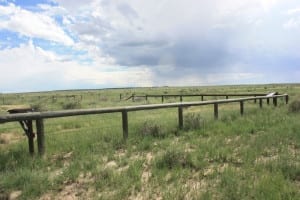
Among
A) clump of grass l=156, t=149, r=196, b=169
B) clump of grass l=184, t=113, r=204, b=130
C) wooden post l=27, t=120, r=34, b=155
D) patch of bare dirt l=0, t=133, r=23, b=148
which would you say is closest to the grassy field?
clump of grass l=156, t=149, r=196, b=169

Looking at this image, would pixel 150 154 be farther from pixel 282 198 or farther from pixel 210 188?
pixel 282 198

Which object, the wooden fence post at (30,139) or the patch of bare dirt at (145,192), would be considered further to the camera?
the wooden fence post at (30,139)

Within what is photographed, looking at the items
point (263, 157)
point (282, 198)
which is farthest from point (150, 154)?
point (282, 198)

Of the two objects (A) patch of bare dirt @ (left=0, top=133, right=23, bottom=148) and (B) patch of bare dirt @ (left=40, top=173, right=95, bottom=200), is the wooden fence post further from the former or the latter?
(A) patch of bare dirt @ (left=0, top=133, right=23, bottom=148)

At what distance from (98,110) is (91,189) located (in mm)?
3522

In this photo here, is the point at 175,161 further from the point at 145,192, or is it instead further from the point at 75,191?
the point at 75,191

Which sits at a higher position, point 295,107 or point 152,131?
point 152,131

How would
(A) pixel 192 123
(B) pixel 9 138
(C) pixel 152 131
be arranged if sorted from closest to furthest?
(C) pixel 152 131 < (A) pixel 192 123 < (B) pixel 9 138

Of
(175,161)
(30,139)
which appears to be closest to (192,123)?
(175,161)

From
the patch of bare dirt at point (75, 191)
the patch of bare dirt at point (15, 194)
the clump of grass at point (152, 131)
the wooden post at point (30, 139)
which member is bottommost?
the patch of bare dirt at point (75, 191)

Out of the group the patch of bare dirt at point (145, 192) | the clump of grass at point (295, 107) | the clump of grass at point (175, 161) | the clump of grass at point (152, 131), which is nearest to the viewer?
the patch of bare dirt at point (145, 192)

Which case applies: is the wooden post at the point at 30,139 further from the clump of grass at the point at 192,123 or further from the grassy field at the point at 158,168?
the clump of grass at the point at 192,123

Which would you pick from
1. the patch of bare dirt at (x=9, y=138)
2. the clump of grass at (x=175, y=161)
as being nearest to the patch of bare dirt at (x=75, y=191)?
the clump of grass at (x=175, y=161)

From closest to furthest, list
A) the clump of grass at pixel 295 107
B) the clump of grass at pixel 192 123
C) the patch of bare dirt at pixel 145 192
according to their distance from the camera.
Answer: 1. the patch of bare dirt at pixel 145 192
2. the clump of grass at pixel 192 123
3. the clump of grass at pixel 295 107
